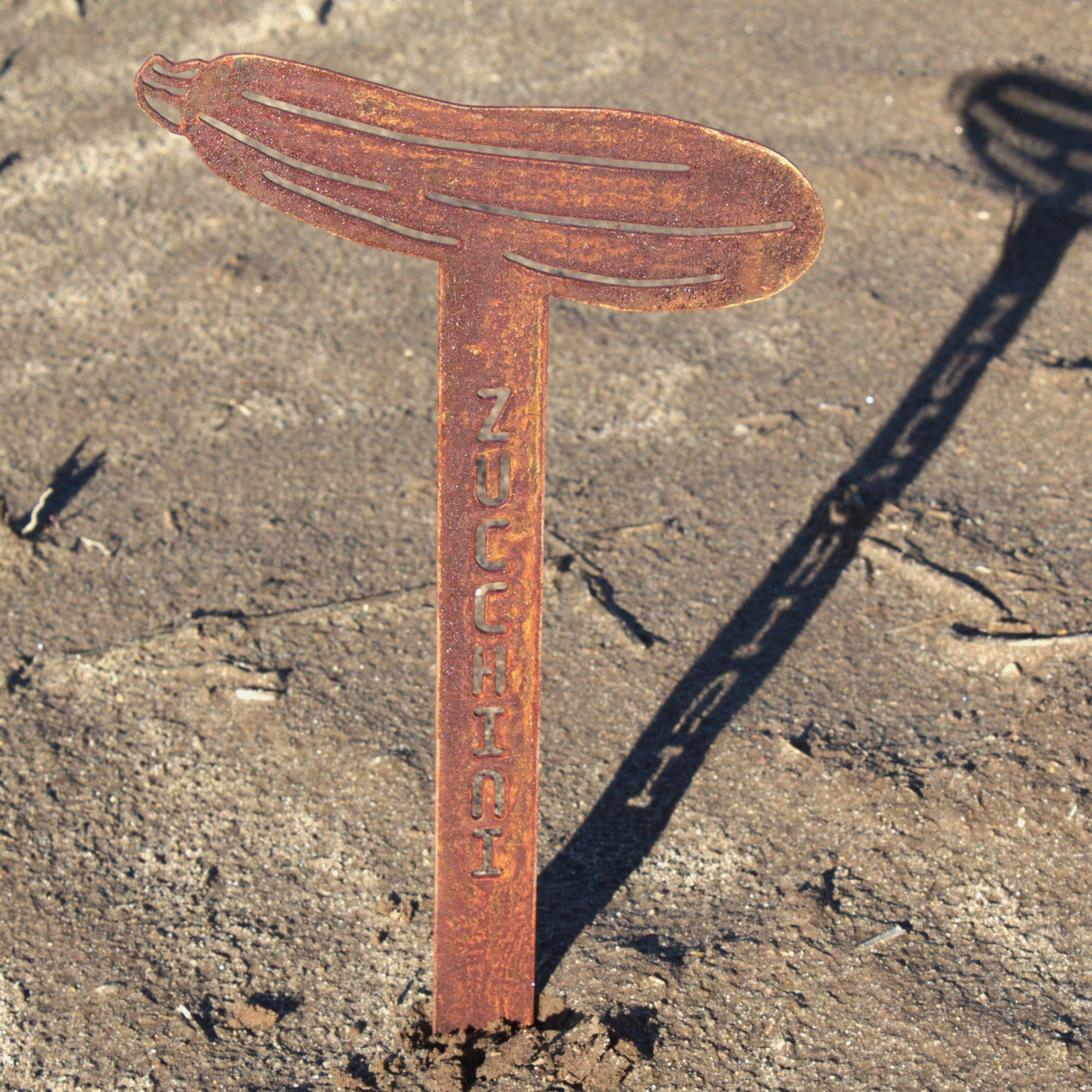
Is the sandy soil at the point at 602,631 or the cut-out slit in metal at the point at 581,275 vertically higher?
the cut-out slit in metal at the point at 581,275

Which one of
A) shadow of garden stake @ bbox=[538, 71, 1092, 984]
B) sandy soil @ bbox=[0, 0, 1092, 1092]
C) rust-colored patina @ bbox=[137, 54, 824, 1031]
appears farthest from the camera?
shadow of garden stake @ bbox=[538, 71, 1092, 984]

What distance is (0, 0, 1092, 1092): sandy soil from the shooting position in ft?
10.8

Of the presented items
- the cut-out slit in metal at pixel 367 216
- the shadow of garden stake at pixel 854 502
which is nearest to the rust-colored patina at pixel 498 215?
the cut-out slit in metal at pixel 367 216

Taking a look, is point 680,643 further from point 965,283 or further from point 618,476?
point 965,283

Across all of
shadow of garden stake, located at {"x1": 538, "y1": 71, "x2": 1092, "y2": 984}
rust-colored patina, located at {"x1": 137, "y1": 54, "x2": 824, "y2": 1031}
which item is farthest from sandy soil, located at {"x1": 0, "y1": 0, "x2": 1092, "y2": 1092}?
rust-colored patina, located at {"x1": 137, "y1": 54, "x2": 824, "y2": 1031}

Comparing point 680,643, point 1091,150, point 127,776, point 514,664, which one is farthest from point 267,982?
point 1091,150

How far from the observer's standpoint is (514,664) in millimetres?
2764

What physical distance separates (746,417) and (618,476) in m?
0.65

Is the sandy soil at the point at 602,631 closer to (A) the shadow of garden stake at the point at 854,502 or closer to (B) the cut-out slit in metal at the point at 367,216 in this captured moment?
(A) the shadow of garden stake at the point at 854,502

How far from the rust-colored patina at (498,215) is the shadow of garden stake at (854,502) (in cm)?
124

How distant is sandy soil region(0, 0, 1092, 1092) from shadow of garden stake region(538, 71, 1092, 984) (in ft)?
0.06

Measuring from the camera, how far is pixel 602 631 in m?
4.43

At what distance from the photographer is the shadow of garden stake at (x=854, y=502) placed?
3717mm

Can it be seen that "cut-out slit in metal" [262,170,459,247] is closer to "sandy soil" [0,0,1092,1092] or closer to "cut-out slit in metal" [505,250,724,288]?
"cut-out slit in metal" [505,250,724,288]
